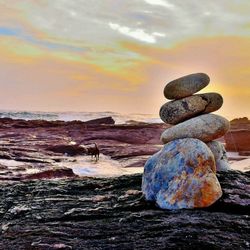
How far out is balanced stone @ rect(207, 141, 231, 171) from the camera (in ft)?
37.1

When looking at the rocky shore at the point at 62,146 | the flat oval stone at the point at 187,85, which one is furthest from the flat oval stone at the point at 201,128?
the rocky shore at the point at 62,146

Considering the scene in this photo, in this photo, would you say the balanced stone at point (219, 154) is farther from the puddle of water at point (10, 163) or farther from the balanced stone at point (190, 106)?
the puddle of water at point (10, 163)

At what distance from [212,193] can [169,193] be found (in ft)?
3.20

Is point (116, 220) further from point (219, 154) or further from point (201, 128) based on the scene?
point (219, 154)

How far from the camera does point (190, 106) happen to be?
11047 millimetres

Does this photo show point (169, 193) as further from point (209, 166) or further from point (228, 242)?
point (228, 242)

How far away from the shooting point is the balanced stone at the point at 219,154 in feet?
37.1

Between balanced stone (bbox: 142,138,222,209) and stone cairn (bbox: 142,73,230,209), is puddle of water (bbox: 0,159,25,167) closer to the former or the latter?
stone cairn (bbox: 142,73,230,209)

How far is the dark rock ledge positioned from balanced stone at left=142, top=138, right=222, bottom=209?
0.87ft

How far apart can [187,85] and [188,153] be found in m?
2.23

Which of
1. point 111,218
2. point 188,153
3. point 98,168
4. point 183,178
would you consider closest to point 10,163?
point 98,168

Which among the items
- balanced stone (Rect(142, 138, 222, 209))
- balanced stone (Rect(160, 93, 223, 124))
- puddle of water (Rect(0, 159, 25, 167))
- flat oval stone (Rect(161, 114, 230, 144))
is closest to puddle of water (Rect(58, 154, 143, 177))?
puddle of water (Rect(0, 159, 25, 167))

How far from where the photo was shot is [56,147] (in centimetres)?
3412

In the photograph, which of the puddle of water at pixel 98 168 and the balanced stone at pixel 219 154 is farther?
the puddle of water at pixel 98 168
